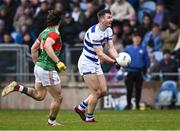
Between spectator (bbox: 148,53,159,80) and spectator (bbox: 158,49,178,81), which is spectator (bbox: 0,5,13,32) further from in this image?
spectator (bbox: 158,49,178,81)

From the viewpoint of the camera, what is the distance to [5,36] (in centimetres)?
2923

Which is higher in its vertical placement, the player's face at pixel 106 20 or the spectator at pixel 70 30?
the player's face at pixel 106 20

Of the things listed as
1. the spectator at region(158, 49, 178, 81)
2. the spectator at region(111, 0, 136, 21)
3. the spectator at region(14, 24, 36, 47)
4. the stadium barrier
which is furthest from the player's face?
the spectator at region(14, 24, 36, 47)

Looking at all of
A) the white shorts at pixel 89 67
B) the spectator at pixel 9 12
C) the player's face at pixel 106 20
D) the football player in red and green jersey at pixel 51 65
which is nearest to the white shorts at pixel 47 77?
the football player in red and green jersey at pixel 51 65

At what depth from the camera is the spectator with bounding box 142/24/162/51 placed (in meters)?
27.1

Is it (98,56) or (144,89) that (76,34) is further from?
(98,56)

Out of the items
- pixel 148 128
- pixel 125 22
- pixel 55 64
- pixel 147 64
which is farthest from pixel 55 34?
pixel 125 22

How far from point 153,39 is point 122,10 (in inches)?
76.5

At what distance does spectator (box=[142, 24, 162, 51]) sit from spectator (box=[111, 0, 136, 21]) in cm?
133

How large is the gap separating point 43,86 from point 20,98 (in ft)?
36.0

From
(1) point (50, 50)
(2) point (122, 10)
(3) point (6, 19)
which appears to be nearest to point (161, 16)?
(2) point (122, 10)

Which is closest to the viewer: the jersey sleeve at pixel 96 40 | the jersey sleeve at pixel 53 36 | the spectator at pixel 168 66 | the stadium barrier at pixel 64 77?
the jersey sleeve at pixel 53 36

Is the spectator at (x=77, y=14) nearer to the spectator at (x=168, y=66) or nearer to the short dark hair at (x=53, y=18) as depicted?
the spectator at (x=168, y=66)

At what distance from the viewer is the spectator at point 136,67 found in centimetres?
2578
